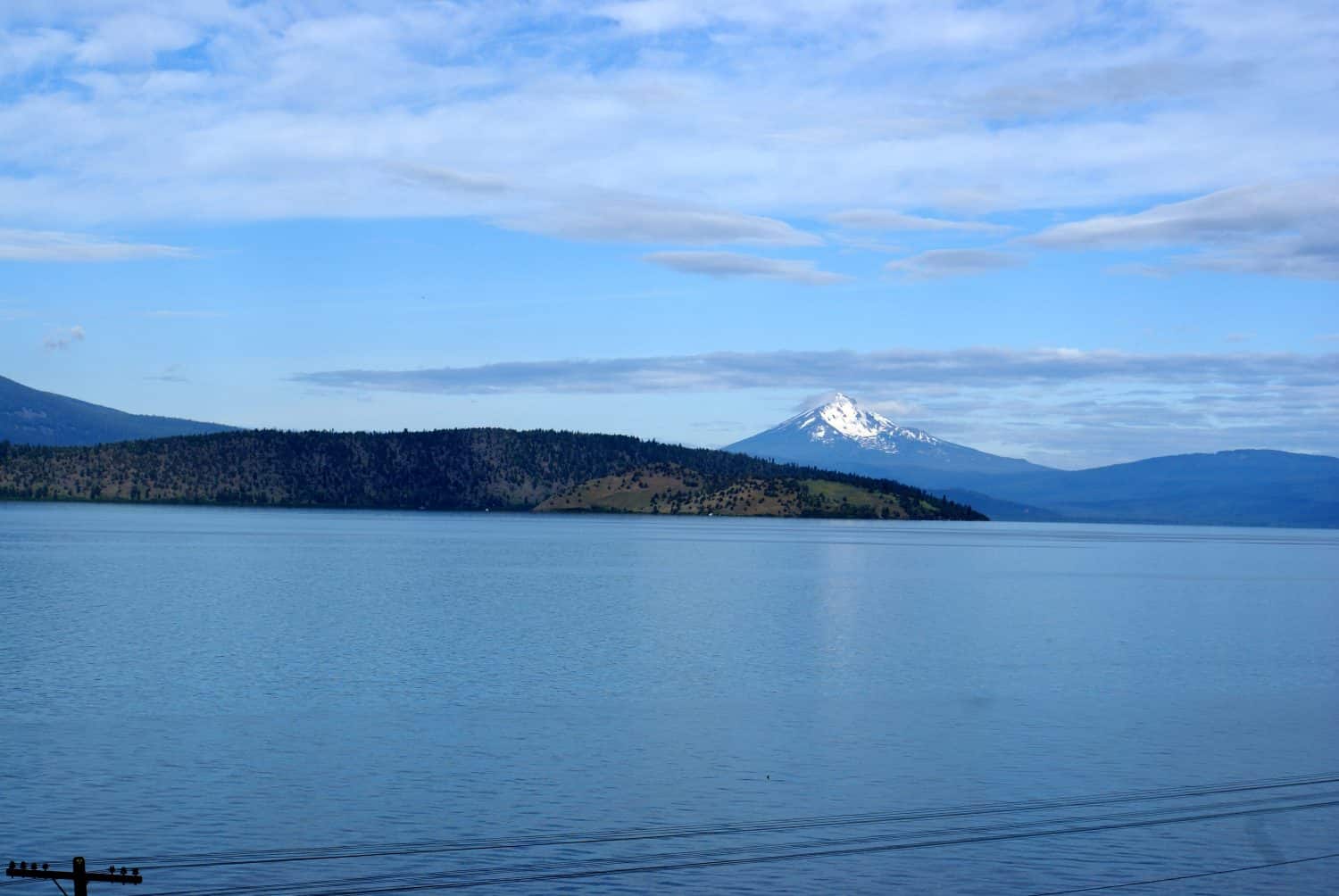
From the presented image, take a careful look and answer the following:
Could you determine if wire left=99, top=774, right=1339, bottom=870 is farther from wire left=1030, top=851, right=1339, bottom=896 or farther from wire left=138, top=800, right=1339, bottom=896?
wire left=1030, top=851, right=1339, bottom=896

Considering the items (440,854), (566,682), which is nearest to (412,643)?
(566,682)

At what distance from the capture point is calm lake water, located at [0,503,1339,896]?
108 ft

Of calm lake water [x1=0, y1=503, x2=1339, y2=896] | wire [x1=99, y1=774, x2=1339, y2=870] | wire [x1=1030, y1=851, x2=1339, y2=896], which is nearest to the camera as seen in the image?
wire [x1=1030, y1=851, x2=1339, y2=896]

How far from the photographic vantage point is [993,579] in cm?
15688

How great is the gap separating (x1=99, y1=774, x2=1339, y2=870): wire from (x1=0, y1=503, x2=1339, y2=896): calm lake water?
0.97 feet

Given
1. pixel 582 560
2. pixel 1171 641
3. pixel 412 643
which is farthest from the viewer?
pixel 582 560

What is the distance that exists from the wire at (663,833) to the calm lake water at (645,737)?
296mm

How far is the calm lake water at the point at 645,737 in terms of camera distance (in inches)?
1300

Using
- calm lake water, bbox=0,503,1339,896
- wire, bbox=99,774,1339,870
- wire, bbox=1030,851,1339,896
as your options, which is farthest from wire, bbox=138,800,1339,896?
wire, bbox=1030,851,1339,896

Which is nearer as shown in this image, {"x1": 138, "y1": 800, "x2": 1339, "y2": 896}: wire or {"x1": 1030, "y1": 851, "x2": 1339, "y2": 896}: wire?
{"x1": 138, "y1": 800, "x2": 1339, "y2": 896}: wire

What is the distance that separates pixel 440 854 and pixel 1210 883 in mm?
17345

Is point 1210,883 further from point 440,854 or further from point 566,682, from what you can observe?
point 566,682

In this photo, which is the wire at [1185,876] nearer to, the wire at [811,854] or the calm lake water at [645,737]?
the calm lake water at [645,737]

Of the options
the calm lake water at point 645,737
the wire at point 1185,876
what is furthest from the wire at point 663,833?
the wire at point 1185,876
